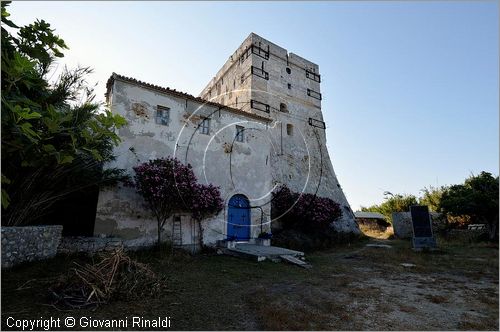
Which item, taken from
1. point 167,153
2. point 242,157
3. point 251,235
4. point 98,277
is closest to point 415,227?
point 251,235

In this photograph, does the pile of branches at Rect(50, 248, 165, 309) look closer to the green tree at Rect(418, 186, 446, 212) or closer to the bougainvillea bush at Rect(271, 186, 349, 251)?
the bougainvillea bush at Rect(271, 186, 349, 251)

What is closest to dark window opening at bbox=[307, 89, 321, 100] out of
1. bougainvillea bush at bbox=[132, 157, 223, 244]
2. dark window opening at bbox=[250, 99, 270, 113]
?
dark window opening at bbox=[250, 99, 270, 113]

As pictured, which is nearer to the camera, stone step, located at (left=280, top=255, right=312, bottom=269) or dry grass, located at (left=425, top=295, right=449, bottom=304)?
dry grass, located at (left=425, top=295, right=449, bottom=304)

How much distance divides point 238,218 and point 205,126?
14.0 ft

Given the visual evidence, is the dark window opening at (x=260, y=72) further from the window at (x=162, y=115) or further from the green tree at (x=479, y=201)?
the green tree at (x=479, y=201)

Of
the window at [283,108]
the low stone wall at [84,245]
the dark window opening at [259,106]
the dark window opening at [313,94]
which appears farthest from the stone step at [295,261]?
the dark window opening at [313,94]

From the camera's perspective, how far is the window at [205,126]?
12.6 meters

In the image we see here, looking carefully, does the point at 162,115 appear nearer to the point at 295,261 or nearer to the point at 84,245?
the point at 84,245

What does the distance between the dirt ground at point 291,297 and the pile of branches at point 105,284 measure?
6.6 inches

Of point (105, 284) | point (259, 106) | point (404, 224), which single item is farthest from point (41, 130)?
point (404, 224)

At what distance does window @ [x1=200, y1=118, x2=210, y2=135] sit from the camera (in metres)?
12.6

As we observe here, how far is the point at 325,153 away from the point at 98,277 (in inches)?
706

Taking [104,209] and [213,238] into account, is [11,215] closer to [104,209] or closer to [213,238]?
[104,209]

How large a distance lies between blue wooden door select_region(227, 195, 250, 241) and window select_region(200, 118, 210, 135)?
122 inches
